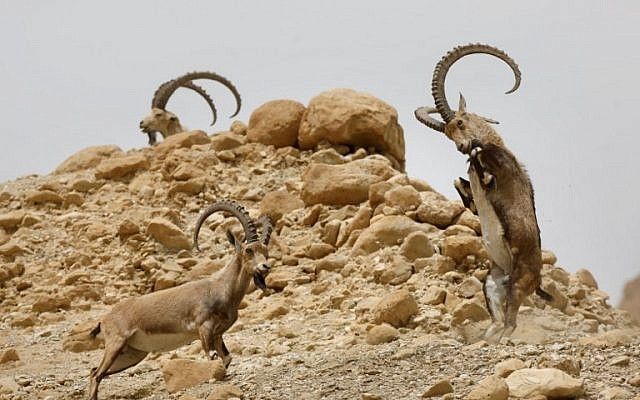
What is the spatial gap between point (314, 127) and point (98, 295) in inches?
210

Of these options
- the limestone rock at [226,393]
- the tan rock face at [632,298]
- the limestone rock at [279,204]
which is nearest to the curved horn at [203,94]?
the limestone rock at [279,204]

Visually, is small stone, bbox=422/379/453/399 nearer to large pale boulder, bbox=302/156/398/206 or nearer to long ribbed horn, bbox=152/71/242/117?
large pale boulder, bbox=302/156/398/206

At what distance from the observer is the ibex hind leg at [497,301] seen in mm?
9711

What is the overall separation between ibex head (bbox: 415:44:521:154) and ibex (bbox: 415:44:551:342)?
0.03 ft

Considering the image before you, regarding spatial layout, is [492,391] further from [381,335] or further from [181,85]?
[181,85]

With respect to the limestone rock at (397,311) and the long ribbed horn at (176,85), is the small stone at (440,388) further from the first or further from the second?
the long ribbed horn at (176,85)

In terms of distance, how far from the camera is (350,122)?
1820 centimetres

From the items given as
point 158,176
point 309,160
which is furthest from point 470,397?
point 158,176

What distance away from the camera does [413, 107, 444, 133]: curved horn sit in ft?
35.1

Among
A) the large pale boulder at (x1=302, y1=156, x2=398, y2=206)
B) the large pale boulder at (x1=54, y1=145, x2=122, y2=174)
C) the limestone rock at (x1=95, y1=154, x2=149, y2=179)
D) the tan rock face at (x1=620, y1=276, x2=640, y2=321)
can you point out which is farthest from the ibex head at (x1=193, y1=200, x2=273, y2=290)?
the large pale boulder at (x1=54, y1=145, x2=122, y2=174)

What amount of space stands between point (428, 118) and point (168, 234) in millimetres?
6685

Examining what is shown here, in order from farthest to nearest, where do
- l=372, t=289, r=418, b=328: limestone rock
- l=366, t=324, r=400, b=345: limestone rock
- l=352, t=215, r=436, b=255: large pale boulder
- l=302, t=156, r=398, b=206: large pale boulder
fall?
1. l=302, t=156, r=398, b=206: large pale boulder
2. l=352, t=215, r=436, b=255: large pale boulder
3. l=372, t=289, r=418, b=328: limestone rock
4. l=366, t=324, r=400, b=345: limestone rock

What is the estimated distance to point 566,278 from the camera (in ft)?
47.1

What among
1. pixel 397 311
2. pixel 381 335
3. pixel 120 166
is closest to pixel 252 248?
pixel 381 335
